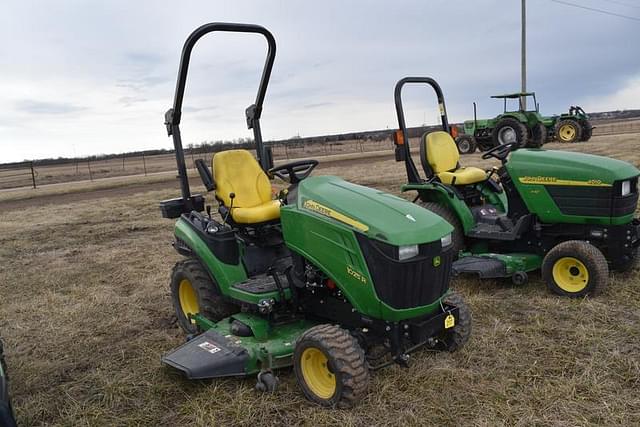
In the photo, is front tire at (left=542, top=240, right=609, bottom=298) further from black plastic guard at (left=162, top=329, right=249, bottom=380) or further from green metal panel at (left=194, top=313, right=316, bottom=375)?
black plastic guard at (left=162, top=329, right=249, bottom=380)

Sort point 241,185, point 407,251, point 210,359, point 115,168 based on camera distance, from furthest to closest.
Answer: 1. point 115,168
2. point 241,185
3. point 210,359
4. point 407,251

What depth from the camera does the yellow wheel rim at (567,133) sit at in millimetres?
18672

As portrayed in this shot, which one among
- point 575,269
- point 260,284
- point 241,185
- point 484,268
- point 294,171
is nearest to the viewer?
point 260,284

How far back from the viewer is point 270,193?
443cm

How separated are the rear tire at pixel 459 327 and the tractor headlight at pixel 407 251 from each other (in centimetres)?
71

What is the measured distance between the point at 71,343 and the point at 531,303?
3.67 metres

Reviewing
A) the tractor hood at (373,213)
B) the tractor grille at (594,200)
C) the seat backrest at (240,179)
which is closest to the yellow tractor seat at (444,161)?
the tractor grille at (594,200)

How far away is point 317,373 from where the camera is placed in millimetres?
3117

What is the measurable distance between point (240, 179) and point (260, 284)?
3.18 feet

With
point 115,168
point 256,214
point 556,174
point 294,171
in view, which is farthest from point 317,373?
point 115,168

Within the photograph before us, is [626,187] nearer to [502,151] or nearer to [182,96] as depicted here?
[502,151]

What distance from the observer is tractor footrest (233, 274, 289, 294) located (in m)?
3.59

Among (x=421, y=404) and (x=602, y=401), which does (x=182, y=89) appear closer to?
(x=421, y=404)

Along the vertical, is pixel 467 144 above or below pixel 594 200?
above
